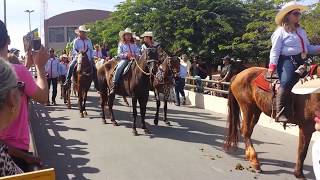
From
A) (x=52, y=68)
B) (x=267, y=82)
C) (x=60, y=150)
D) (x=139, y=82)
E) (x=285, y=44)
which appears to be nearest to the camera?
(x=285, y=44)

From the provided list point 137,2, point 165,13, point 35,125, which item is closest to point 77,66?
point 35,125

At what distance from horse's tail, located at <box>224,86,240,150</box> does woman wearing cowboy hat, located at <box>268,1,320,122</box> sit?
4.68 ft

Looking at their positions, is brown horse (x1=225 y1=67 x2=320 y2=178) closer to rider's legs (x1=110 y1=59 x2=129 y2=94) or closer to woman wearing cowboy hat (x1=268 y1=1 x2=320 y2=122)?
woman wearing cowboy hat (x1=268 y1=1 x2=320 y2=122)

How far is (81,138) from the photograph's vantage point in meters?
10.3

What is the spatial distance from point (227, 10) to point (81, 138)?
1868cm

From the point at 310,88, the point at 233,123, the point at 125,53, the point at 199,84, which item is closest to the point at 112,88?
the point at 125,53

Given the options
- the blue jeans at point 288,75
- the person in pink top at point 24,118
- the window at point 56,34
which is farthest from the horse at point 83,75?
the window at point 56,34

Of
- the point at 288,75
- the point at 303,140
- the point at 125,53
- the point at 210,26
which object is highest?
the point at 210,26

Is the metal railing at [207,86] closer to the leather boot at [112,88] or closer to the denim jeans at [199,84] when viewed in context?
the denim jeans at [199,84]

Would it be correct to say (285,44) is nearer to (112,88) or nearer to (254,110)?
(254,110)

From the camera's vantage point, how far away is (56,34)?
86188 mm

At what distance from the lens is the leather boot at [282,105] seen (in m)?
6.95

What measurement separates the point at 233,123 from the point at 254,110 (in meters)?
0.52

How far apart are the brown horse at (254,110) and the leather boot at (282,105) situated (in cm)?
13
